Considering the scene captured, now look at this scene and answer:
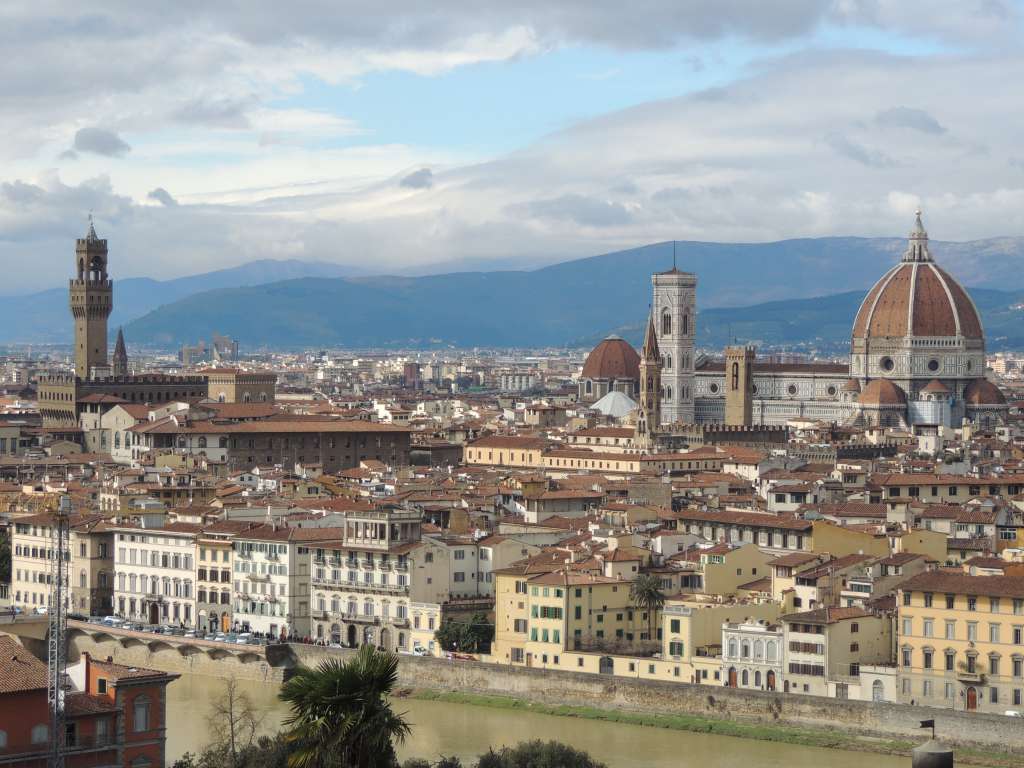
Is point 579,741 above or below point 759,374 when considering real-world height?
below

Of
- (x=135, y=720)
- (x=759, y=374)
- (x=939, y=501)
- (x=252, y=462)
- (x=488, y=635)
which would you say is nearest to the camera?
(x=135, y=720)

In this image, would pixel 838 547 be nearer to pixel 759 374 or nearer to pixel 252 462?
pixel 252 462

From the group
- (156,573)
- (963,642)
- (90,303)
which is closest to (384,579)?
(156,573)

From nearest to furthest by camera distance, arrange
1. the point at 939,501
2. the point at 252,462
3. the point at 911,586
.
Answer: the point at 911,586 < the point at 939,501 < the point at 252,462

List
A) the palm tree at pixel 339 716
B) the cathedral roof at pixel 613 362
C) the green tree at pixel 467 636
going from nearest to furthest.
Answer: the palm tree at pixel 339 716 < the green tree at pixel 467 636 < the cathedral roof at pixel 613 362

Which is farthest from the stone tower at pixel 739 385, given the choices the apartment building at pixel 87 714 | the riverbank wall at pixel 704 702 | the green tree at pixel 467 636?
the apartment building at pixel 87 714

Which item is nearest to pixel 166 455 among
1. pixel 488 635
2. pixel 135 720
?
pixel 488 635

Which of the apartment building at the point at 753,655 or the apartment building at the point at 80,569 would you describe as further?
the apartment building at the point at 80,569

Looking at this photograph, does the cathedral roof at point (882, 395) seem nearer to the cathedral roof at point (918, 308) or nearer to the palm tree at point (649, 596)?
the cathedral roof at point (918, 308)
